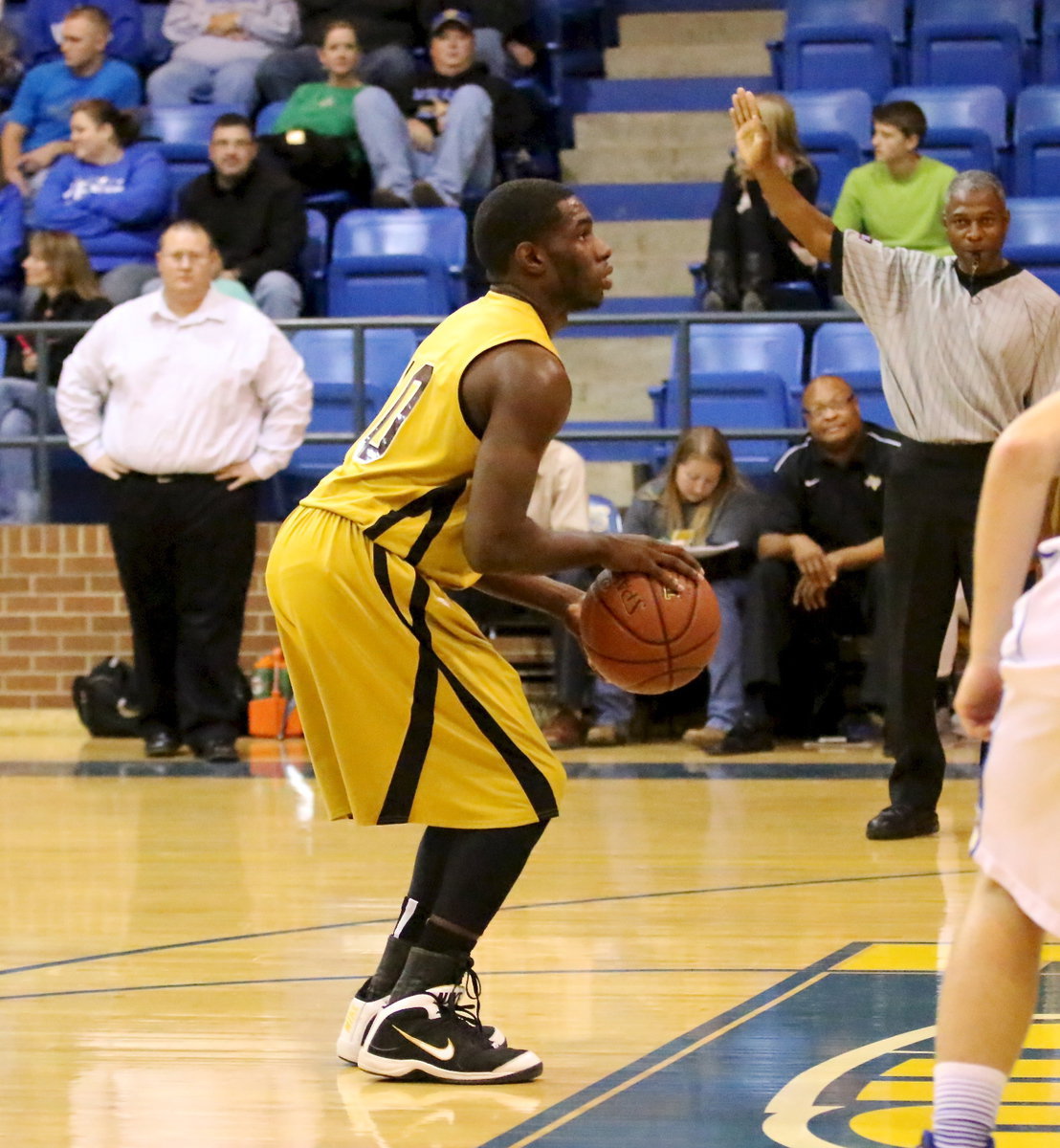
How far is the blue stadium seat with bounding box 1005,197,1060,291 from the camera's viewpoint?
978 cm


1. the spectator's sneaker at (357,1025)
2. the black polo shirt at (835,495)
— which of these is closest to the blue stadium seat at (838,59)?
the black polo shirt at (835,495)

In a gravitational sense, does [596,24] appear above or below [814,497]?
above

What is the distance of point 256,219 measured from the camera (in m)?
10.2

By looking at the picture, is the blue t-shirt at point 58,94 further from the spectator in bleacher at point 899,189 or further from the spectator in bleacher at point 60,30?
the spectator in bleacher at point 899,189

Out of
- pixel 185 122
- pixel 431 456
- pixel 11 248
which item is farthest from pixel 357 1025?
pixel 185 122

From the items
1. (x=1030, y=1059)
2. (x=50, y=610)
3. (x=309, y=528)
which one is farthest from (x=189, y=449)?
(x=1030, y=1059)

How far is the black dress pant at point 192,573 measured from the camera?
8.27m

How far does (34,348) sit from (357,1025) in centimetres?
659

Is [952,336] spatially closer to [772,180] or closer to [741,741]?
[772,180]

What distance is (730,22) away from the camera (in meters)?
12.6

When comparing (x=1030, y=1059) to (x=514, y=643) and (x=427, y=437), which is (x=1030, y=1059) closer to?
(x=427, y=437)

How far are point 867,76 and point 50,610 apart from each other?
520 centimetres

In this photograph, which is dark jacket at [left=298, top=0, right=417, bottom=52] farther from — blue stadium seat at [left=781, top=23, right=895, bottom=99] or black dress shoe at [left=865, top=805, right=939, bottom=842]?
black dress shoe at [left=865, top=805, right=939, bottom=842]

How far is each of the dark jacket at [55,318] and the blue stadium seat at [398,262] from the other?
1.24m
